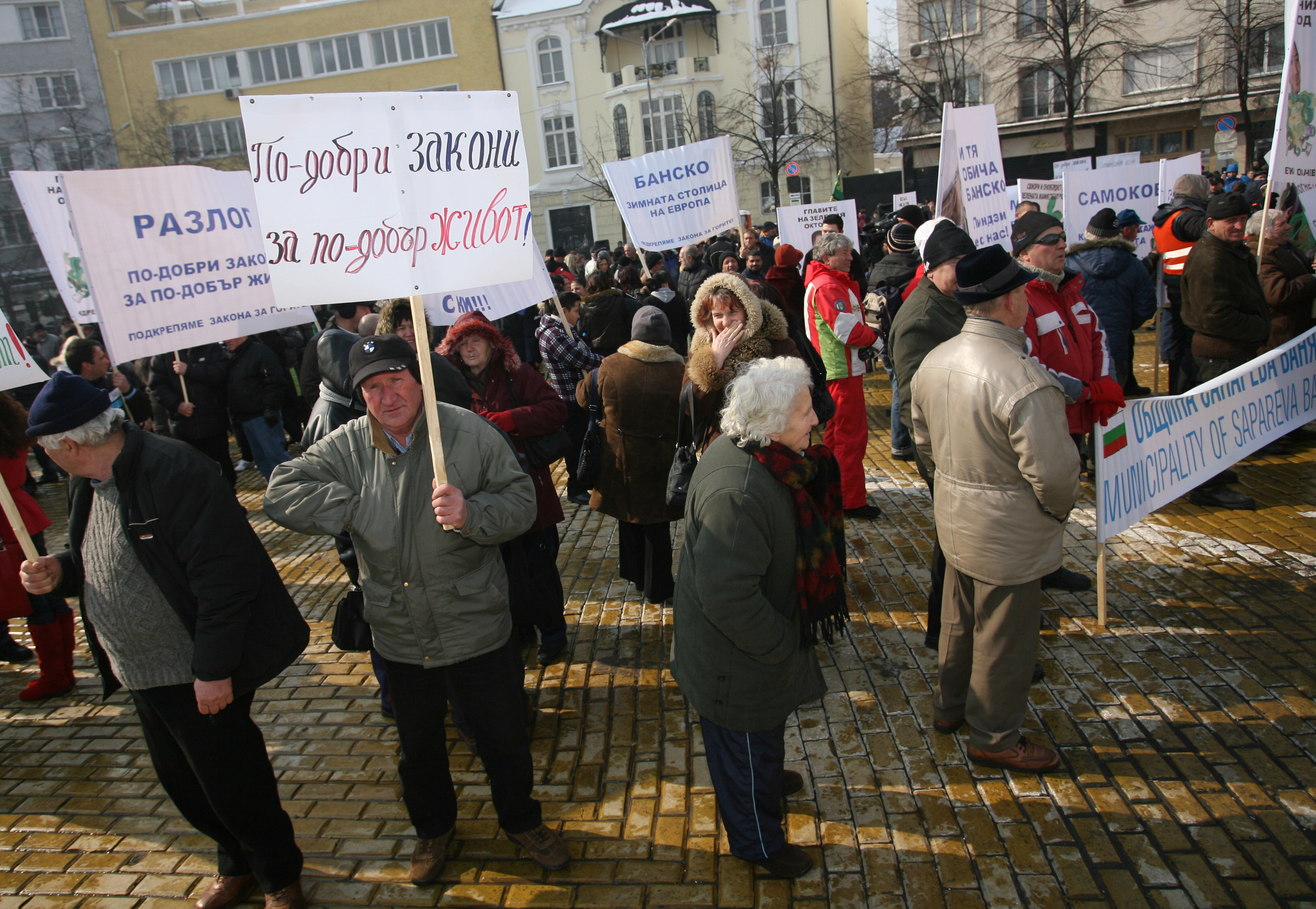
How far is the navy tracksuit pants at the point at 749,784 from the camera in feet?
9.29

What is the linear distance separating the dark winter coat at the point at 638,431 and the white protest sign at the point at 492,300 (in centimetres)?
209

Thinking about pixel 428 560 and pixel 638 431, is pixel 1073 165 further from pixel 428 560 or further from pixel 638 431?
pixel 428 560

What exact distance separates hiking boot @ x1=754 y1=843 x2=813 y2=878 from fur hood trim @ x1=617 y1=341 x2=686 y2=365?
2.50m

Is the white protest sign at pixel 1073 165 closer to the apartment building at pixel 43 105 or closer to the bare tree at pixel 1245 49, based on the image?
the bare tree at pixel 1245 49

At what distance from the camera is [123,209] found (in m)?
4.40

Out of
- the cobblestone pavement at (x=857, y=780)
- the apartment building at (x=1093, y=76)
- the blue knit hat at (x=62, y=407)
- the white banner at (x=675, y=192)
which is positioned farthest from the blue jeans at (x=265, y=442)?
the apartment building at (x=1093, y=76)

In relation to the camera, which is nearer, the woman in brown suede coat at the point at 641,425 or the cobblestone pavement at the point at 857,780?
the cobblestone pavement at the point at 857,780

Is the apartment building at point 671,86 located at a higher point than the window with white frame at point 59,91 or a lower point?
lower

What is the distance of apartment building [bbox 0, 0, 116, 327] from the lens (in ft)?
126

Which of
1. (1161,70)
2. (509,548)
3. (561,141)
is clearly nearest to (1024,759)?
(509,548)

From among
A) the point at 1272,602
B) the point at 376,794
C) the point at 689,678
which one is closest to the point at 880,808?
the point at 689,678

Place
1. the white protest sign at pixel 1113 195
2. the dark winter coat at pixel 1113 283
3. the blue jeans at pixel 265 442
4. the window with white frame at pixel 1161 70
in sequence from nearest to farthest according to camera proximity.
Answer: the dark winter coat at pixel 1113 283
the blue jeans at pixel 265 442
the white protest sign at pixel 1113 195
the window with white frame at pixel 1161 70

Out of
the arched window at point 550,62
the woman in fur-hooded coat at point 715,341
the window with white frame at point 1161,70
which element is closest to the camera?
the woman in fur-hooded coat at point 715,341

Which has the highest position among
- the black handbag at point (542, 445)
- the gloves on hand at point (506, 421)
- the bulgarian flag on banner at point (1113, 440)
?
the gloves on hand at point (506, 421)
